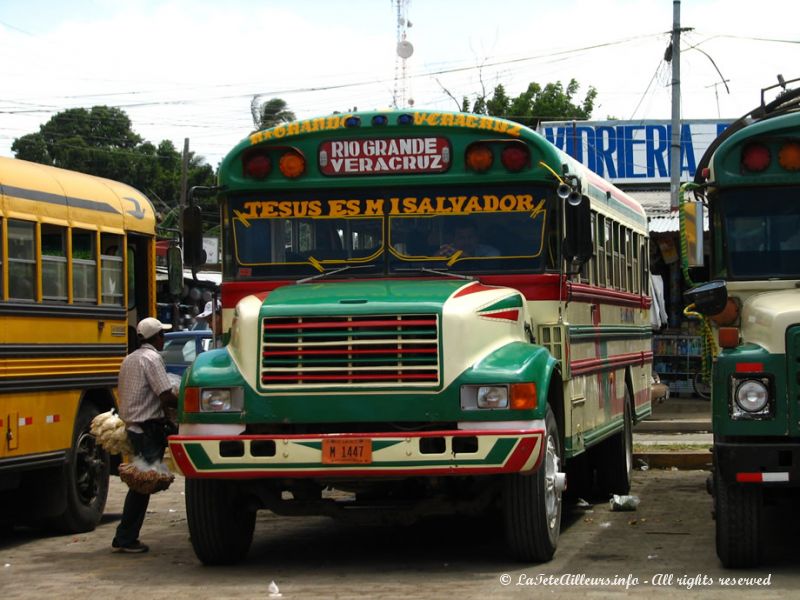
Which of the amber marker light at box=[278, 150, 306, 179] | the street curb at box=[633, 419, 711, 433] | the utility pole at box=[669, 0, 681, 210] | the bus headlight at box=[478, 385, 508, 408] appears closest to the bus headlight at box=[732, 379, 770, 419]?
the bus headlight at box=[478, 385, 508, 408]

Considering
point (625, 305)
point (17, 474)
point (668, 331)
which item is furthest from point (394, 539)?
point (668, 331)

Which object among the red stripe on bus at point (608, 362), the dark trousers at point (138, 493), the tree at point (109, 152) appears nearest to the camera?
the dark trousers at point (138, 493)

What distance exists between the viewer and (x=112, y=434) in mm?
10664

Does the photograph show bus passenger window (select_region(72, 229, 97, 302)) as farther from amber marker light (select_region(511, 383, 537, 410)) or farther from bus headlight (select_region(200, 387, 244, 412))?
amber marker light (select_region(511, 383, 537, 410))

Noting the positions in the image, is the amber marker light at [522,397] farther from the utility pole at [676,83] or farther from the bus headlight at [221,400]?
the utility pole at [676,83]

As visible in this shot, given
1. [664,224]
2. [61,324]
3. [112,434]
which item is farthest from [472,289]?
[664,224]

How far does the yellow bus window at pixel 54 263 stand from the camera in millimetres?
11375

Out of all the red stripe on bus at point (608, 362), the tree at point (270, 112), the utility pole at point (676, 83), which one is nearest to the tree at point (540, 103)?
the tree at point (270, 112)

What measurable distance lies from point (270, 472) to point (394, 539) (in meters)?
2.39

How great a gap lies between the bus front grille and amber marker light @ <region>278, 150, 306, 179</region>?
1.53 m

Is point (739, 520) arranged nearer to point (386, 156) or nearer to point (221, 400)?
point (221, 400)

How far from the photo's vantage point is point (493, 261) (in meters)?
9.81

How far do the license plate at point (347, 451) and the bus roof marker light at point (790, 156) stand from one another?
3.00 meters

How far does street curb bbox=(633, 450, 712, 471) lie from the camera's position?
1550 cm
